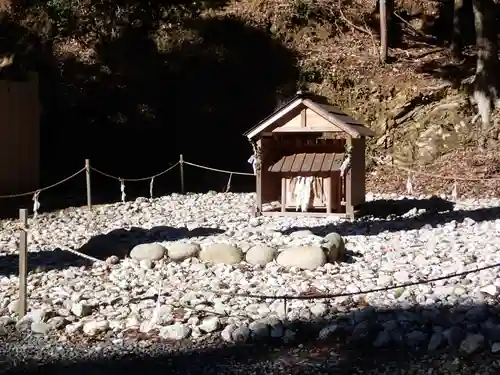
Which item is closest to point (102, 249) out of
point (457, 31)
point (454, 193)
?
point (454, 193)

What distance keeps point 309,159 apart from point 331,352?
256 inches

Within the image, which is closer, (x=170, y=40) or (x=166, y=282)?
(x=166, y=282)

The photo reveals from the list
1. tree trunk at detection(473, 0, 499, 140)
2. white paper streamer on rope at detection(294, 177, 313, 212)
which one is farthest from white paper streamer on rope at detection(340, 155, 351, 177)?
tree trunk at detection(473, 0, 499, 140)

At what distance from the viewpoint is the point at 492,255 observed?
852cm

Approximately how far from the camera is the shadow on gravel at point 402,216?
10664 mm

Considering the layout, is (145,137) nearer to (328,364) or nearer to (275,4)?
(275,4)

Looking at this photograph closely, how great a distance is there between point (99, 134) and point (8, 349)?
11.0 meters

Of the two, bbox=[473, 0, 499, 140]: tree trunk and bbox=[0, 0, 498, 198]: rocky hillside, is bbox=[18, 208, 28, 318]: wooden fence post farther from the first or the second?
bbox=[473, 0, 499, 140]: tree trunk

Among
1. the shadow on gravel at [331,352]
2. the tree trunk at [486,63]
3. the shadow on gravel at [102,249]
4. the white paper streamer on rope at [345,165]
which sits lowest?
the shadow on gravel at [331,352]

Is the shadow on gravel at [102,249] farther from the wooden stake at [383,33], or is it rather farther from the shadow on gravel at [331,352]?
the wooden stake at [383,33]

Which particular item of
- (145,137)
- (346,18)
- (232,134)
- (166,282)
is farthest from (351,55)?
(166,282)

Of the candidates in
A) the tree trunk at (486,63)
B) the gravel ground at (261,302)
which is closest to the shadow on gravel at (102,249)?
the gravel ground at (261,302)

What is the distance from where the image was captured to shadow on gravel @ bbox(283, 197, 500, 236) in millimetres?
10664

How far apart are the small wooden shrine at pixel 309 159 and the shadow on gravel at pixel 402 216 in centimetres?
45
